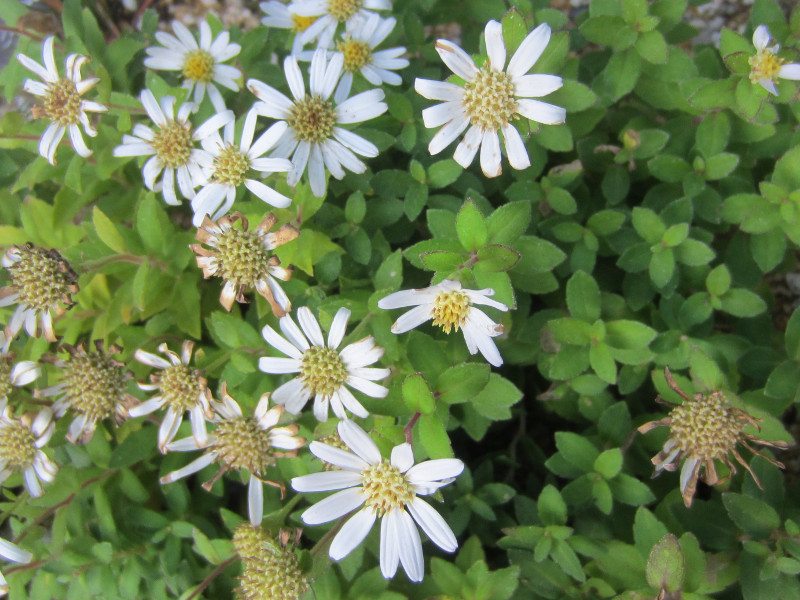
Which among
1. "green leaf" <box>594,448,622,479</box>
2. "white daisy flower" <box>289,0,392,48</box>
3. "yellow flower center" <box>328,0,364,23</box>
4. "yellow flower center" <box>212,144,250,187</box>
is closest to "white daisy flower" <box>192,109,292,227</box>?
"yellow flower center" <box>212,144,250,187</box>

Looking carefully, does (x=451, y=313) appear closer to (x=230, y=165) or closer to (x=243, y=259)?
(x=243, y=259)

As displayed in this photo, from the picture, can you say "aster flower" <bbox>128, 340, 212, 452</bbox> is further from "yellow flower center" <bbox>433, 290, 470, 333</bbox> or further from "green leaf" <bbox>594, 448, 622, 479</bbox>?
"green leaf" <bbox>594, 448, 622, 479</bbox>

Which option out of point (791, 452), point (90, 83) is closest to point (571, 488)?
point (791, 452)

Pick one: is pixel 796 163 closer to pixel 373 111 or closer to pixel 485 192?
pixel 485 192

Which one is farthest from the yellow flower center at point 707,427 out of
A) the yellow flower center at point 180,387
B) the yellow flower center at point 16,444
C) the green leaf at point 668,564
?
the yellow flower center at point 16,444

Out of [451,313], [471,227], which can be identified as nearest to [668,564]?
[451,313]
